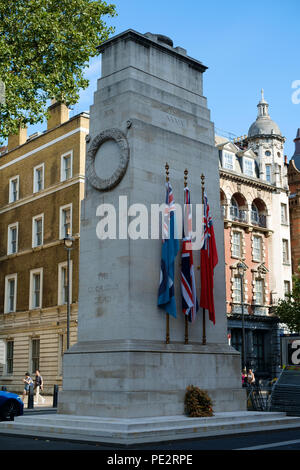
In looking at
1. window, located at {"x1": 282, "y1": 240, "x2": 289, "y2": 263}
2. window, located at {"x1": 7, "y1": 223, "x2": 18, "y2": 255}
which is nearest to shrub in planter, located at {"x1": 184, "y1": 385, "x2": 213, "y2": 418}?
window, located at {"x1": 7, "y1": 223, "x2": 18, "y2": 255}

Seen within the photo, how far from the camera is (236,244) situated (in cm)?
A: 5441

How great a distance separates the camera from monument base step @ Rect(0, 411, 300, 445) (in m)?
13.5

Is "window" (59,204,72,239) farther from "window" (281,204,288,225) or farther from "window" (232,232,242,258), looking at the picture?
"window" (281,204,288,225)

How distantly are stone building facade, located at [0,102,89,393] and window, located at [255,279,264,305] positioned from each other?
2021 cm

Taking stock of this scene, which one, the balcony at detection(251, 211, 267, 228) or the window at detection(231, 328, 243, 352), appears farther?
the balcony at detection(251, 211, 267, 228)

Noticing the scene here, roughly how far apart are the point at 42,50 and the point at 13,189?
19.8 metres

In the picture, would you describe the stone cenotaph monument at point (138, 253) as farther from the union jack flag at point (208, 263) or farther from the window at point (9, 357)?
the window at point (9, 357)

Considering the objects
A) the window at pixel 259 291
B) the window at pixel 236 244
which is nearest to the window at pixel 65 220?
the window at pixel 236 244

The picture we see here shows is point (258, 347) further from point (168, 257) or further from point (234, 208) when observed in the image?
point (168, 257)

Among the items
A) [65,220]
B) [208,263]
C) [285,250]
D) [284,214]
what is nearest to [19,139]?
[65,220]

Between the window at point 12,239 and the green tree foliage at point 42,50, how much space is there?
17.5m

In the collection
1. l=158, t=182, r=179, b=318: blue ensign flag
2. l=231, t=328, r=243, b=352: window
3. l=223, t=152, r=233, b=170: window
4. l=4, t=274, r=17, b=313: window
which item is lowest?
l=231, t=328, r=243, b=352: window

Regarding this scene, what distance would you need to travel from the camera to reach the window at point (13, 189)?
159ft
